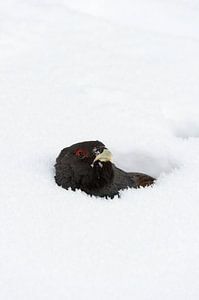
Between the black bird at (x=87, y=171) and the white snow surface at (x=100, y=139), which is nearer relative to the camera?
the white snow surface at (x=100, y=139)

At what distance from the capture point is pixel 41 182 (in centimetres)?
371

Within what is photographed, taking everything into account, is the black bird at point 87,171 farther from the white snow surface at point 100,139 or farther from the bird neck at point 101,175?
→ the white snow surface at point 100,139

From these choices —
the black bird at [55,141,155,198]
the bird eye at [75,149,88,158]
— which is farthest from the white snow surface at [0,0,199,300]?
the bird eye at [75,149,88,158]

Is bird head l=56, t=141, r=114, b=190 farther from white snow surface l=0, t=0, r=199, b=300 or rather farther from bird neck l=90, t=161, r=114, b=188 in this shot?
white snow surface l=0, t=0, r=199, b=300

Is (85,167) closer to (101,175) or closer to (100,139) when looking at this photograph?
(101,175)

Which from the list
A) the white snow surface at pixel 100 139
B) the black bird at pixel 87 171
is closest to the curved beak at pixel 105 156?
the black bird at pixel 87 171

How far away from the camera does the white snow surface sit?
2.96 m

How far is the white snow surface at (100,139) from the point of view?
9.71 ft

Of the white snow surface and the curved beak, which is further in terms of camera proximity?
the curved beak

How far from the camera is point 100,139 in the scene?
14.2 ft

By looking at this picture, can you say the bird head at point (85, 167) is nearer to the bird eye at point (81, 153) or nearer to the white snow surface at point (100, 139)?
the bird eye at point (81, 153)

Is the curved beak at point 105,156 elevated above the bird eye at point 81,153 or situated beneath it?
situated beneath

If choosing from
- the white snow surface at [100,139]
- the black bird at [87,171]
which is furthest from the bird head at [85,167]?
the white snow surface at [100,139]

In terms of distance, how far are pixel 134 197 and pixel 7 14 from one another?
12.0 ft
